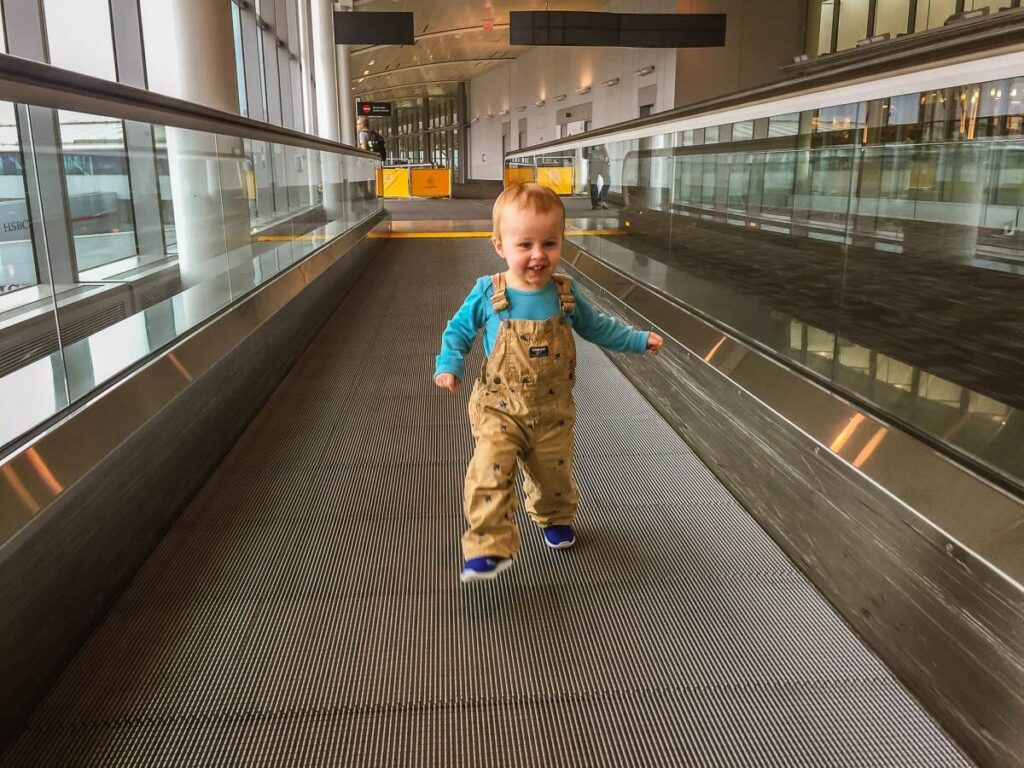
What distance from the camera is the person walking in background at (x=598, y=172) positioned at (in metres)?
6.89

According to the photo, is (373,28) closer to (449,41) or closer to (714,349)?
(449,41)

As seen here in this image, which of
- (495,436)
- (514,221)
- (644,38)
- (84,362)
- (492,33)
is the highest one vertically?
(492,33)

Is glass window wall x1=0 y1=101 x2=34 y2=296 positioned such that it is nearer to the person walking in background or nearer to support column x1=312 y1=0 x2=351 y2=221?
the person walking in background

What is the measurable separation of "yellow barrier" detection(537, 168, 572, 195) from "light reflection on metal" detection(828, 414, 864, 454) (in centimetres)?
637

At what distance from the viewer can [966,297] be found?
4.99m

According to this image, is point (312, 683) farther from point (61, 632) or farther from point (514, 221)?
point (514, 221)

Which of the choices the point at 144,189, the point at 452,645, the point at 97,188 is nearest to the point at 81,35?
the point at 144,189

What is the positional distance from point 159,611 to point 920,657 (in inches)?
77.7

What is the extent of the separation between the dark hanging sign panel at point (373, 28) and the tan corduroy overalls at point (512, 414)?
2065 cm

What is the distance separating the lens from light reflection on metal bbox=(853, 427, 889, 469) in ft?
7.34

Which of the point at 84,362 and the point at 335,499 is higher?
the point at 84,362

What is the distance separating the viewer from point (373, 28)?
21.2m

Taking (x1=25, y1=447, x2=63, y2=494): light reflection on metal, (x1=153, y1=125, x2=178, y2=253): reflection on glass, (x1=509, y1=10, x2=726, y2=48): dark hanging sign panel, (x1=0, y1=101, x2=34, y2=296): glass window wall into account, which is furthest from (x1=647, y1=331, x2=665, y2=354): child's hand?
(x1=509, y1=10, x2=726, y2=48): dark hanging sign panel

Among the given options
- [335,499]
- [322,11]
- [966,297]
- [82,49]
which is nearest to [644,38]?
[322,11]
